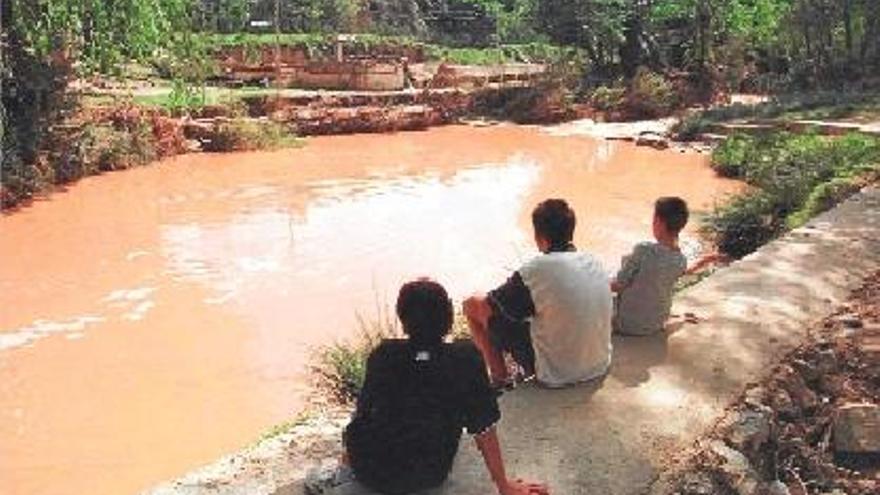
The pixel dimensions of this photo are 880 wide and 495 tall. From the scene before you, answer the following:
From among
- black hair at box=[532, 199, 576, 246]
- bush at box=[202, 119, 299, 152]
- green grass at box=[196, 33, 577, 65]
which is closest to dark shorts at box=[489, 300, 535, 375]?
black hair at box=[532, 199, 576, 246]

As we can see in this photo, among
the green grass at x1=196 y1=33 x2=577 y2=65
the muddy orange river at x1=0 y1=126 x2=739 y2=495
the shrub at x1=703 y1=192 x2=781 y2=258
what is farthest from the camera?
the green grass at x1=196 y1=33 x2=577 y2=65

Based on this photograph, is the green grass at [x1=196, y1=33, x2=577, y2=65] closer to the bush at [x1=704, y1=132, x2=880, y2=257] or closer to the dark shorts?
the bush at [x1=704, y1=132, x2=880, y2=257]

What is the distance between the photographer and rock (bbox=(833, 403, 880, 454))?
508 cm

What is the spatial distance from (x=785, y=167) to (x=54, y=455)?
34.5ft

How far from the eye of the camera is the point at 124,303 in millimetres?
10953

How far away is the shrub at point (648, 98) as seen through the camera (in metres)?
29.2

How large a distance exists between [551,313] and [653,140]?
797 inches

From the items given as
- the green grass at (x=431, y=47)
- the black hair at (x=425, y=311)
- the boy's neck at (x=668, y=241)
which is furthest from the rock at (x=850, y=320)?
the green grass at (x=431, y=47)

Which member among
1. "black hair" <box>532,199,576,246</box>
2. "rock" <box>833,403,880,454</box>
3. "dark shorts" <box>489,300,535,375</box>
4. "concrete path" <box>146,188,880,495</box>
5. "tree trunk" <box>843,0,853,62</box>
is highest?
"tree trunk" <box>843,0,853,62</box>

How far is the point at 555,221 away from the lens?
483 centimetres

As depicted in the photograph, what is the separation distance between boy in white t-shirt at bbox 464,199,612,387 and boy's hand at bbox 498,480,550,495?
1058 mm

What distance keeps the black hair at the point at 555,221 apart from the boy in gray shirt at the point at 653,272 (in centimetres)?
99

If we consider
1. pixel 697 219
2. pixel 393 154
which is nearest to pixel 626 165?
pixel 393 154

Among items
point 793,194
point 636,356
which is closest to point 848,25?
point 793,194
